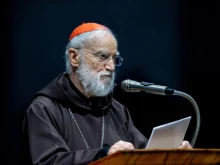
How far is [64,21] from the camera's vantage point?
418 cm

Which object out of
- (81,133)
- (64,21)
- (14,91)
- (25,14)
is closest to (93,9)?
(64,21)

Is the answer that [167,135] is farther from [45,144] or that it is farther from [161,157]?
[45,144]

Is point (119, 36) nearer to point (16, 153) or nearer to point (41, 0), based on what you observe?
point (41, 0)

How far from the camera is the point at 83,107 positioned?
3.53 metres

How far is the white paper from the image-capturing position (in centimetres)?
271

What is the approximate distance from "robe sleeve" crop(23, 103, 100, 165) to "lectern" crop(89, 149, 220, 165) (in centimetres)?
39

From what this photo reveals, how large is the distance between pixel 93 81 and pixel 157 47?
1181 millimetres

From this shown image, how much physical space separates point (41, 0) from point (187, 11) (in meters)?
1.34

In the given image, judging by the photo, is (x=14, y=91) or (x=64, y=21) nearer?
(x=14, y=91)

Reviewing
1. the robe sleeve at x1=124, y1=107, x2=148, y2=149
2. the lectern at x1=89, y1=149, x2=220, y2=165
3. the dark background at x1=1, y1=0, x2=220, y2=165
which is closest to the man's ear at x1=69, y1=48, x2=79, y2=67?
the dark background at x1=1, y1=0, x2=220, y2=165

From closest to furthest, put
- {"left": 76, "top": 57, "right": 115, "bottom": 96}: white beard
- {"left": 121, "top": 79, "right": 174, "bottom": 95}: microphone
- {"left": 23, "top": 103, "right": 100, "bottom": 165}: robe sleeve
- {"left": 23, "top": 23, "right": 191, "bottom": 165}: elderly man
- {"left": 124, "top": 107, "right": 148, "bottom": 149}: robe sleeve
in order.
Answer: {"left": 23, "top": 103, "right": 100, "bottom": 165}: robe sleeve < {"left": 121, "top": 79, "right": 174, "bottom": 95}: microphone < {"left": 23, "top": 23, "right": 191, "bottom": 165}: elderly man < {"left": 76, "top": 57, "right": 115, "bottom": 96}: white beard < {"left": 124, "top": 107, "right": 148, "bottom": 149}: robe sleeve

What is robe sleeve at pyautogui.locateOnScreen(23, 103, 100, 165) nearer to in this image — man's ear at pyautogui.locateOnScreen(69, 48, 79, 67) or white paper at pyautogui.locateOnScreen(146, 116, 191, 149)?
white paper at pyautogui.locateOnScreen(146, 116, 191, 149)

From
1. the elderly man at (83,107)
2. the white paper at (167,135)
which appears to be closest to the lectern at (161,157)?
the white paper at (167,135)

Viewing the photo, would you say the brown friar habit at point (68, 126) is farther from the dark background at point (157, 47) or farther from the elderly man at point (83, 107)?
the dark background at point (157, 47)
